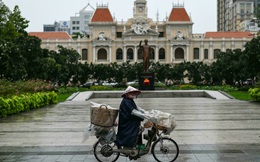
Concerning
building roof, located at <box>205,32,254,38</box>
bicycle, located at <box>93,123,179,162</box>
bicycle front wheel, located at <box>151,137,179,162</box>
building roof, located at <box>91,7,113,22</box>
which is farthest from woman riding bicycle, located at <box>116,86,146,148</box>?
building roof, located at <box>91,7,113,22</box>

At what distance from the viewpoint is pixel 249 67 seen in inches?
1877

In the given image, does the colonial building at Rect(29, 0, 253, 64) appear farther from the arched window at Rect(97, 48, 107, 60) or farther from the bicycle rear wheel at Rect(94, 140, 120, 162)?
the bicycle rear wheel at Rect(94, 140, 120, 162)

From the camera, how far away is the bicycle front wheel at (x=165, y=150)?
8.62 metres

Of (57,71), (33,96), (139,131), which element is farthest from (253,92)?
(57,71)

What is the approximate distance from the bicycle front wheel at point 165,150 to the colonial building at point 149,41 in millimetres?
90769

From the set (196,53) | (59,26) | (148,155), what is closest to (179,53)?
(196,53)

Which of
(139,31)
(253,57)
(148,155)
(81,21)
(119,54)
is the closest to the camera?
(148,155)

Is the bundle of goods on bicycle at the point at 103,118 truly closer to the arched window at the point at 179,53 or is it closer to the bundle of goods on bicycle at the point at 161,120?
the bundle of goods on bicycle at the point at 161,120

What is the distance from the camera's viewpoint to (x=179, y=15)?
337ft

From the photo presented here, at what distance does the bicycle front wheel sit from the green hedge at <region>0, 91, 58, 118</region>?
11.6 m

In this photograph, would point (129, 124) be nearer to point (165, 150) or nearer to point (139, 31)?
point (165, 150)

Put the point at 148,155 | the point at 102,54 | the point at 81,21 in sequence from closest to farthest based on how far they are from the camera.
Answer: the point at 148,155 < the point at 102,54 < the point at 81,21

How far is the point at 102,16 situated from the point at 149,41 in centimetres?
1242

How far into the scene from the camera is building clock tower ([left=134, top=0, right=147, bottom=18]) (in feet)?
335
